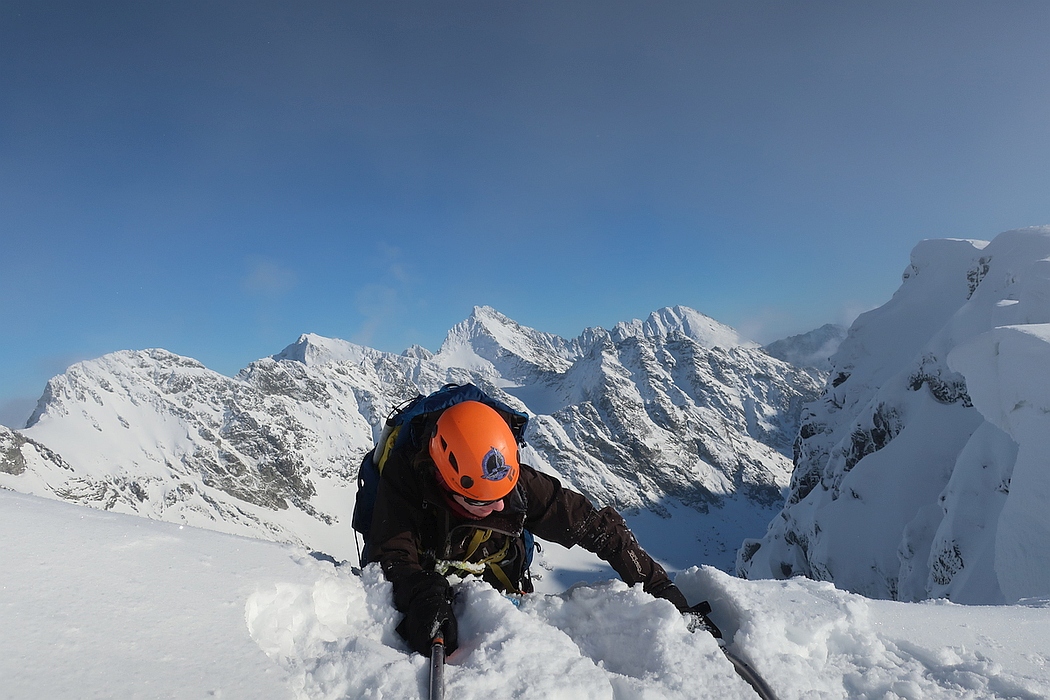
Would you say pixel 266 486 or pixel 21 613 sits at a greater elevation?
pixel 266 486

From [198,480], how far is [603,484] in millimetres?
123529

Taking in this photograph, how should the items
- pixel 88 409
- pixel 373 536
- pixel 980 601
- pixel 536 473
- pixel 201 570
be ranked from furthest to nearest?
pixel 88 409 < pixel 980 601 < pixel 536 473 < pixel 373 536 < pixel 201 570

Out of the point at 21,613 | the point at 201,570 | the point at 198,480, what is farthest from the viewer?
the point at 198,480

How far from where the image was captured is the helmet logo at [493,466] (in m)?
3.91

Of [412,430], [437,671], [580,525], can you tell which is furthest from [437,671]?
[412,430]

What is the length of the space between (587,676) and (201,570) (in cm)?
233

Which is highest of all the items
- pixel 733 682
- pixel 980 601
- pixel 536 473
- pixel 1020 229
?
pixel 1020 229

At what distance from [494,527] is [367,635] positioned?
1.28m

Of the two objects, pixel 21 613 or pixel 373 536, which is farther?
pixel 373 536

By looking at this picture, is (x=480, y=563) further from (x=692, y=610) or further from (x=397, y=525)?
(x=692, y=610)

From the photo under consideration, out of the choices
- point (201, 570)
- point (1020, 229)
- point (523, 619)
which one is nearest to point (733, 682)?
point (523, 619)

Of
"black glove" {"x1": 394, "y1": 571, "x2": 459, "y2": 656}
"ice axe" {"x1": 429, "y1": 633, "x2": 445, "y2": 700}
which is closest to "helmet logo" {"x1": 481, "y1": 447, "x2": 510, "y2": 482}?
"black glove" {"x1": 394, "y1": 571, "x2": 459, "y2": 656}

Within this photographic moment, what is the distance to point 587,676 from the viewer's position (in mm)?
2762

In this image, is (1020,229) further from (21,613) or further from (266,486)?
(266,486)
